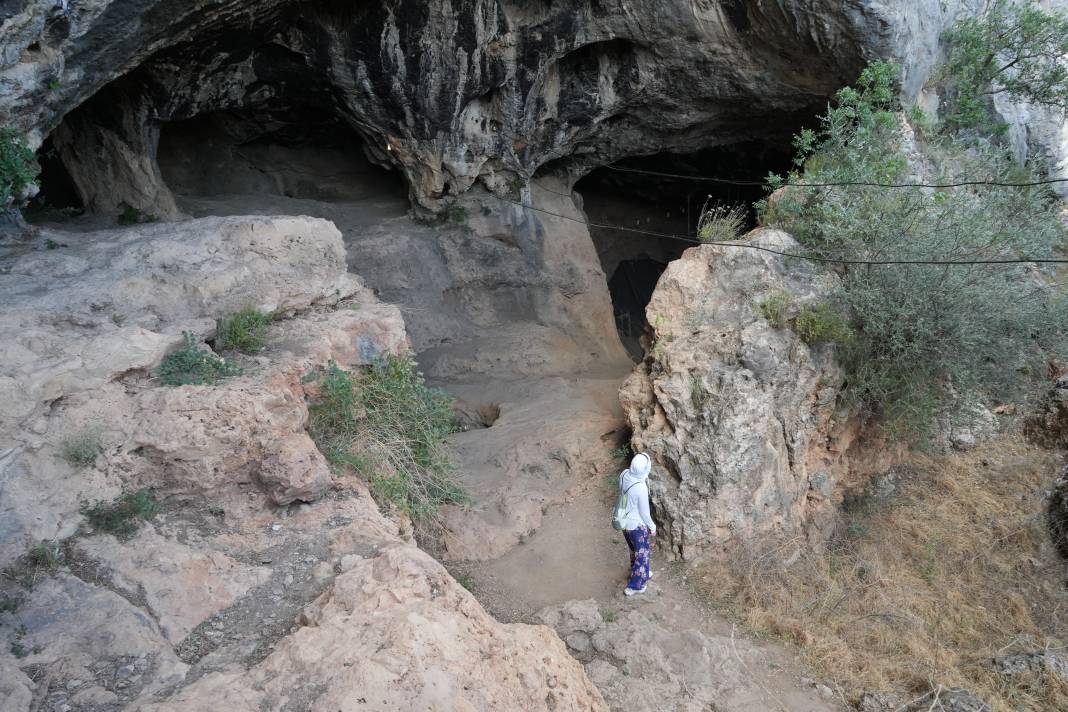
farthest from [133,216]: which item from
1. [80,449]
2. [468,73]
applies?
[80,449]

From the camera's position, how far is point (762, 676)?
4859mm

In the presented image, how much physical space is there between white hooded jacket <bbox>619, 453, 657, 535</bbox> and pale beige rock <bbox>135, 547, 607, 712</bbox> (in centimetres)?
184

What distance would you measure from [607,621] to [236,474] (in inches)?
103

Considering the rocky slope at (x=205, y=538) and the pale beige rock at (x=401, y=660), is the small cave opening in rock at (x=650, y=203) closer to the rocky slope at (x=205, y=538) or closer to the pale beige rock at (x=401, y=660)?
the rocky slope at (x=205, y=538)

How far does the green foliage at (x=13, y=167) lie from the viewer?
5910mm

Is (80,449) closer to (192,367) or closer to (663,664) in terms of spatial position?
(192,367)

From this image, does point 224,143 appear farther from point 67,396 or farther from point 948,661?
point 948,661

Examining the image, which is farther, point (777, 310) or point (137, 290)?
point (777, 310)

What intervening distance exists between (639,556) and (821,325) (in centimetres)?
263

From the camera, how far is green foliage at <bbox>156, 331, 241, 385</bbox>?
4.55 m

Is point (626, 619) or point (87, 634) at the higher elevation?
point (87, 634)

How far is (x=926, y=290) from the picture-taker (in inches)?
259

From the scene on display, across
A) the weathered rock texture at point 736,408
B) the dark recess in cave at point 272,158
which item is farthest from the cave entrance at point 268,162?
the weathered rock texture at point 736,408

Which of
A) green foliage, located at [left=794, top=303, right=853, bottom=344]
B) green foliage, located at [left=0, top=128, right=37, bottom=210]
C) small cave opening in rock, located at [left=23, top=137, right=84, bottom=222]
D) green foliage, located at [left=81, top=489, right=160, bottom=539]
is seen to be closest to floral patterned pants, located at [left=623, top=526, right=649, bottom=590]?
green foliage, located at [left=794, top=303, right=853, bottom=344]
